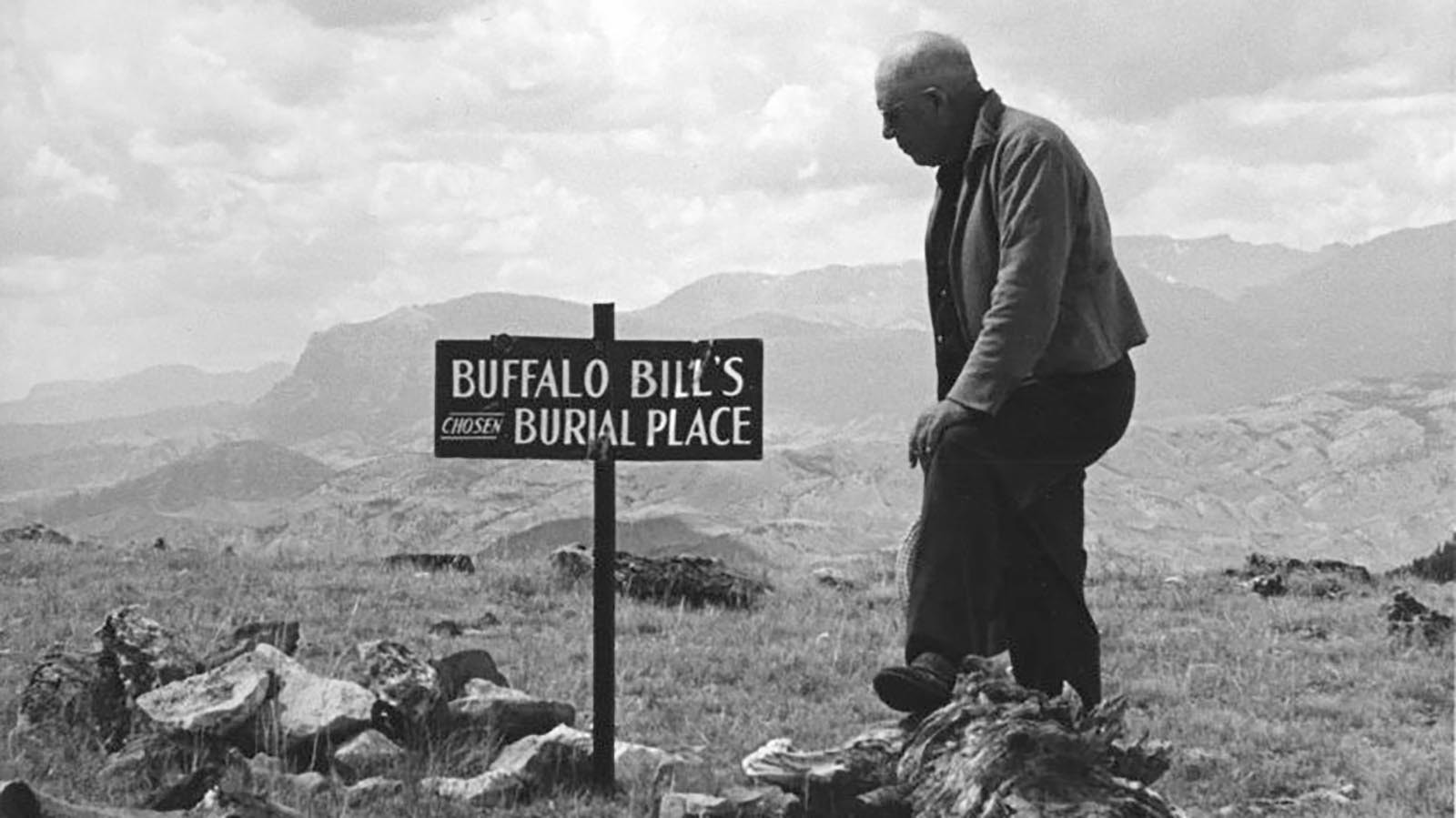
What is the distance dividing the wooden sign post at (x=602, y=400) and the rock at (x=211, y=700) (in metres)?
1.36

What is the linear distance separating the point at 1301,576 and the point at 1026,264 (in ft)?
40.2

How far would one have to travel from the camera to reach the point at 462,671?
891 cm

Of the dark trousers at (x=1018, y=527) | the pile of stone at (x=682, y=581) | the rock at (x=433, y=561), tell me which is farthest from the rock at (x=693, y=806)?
the rock at (x=433, y=561)

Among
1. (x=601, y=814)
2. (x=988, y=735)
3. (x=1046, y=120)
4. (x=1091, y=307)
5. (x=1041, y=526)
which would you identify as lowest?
(x=601, y=814)

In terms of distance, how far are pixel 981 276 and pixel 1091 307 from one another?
431mm

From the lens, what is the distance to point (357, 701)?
8133mm

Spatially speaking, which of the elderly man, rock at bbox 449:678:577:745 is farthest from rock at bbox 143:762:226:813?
the elderly man

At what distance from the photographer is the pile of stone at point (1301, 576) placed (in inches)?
661

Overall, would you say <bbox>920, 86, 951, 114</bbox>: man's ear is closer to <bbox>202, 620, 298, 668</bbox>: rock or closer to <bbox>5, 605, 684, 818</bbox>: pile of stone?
<bbox>5, 605, 684, 818</bbox>: pile of stone

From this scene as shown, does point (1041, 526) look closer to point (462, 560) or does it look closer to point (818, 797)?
point (818, 797)

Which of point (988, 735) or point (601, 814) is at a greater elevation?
point (988, 735)

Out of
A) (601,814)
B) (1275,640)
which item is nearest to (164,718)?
(601,814)

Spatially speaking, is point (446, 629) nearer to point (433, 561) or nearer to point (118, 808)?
point (433, 561)

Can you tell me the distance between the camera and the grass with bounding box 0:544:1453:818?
8.83 meters
